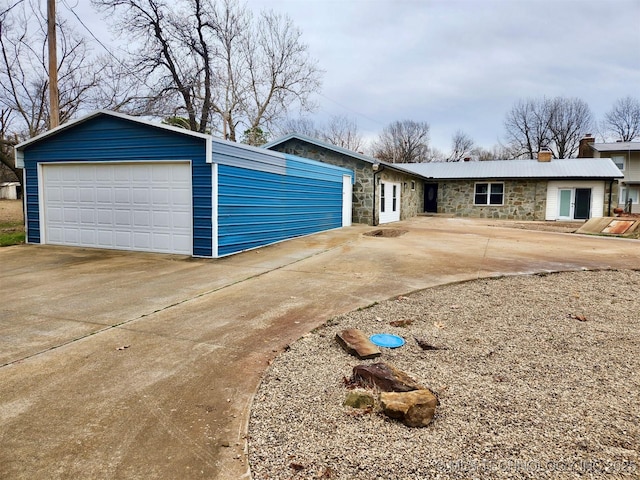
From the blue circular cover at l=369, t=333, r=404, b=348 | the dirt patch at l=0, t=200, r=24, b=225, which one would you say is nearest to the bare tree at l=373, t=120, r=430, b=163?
the dirt patch at l=0, t=200, r=24, b=225

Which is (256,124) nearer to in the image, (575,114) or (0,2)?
(0,2)

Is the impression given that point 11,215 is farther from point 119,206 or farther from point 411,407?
point 411,407

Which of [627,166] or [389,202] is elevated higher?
[627,166]

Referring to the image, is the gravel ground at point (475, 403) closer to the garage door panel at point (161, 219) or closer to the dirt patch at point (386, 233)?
the garage door panel at point (161, 219)

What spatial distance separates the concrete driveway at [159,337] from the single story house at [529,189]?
14.2 meters

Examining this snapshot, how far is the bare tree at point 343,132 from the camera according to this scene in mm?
42062

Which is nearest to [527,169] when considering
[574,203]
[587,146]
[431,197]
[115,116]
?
[574,203]

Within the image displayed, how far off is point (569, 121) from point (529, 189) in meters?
23.5

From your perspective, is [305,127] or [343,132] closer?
[305,127]

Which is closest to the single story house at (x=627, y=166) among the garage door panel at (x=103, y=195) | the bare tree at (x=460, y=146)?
the bare tree at (x=460, y=146)

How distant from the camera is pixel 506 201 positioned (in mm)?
23469

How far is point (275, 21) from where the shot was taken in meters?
28.4

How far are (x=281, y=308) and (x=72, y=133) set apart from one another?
8227mm

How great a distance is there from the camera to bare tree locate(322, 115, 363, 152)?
4206 cm
